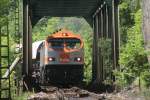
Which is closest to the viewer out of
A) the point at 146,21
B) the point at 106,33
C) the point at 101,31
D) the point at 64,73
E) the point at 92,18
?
the point at 146,21

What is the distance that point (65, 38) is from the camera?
28672 mm

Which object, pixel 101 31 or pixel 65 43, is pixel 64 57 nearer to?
pixel 65 43

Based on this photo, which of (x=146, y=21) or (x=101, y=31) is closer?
(x=146, y=21)

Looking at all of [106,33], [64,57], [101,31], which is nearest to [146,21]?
[64,57]

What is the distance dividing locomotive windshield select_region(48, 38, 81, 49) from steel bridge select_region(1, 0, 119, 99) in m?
1.47

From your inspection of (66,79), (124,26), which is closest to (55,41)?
(66,79)

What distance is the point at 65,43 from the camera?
28906 mm

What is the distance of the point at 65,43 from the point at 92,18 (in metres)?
9.73

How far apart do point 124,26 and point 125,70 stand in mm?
8913

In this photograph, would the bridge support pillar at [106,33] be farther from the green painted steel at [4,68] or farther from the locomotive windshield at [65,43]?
the green painted steel at [4,68]

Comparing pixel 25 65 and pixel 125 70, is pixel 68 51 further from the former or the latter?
pixel 125 70

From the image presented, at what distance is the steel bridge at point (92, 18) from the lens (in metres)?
25.6

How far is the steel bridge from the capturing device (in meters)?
25.6

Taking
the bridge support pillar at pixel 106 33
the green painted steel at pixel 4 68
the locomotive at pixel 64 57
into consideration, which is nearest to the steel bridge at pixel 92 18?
the bridge support pillar at pixel 106 33
